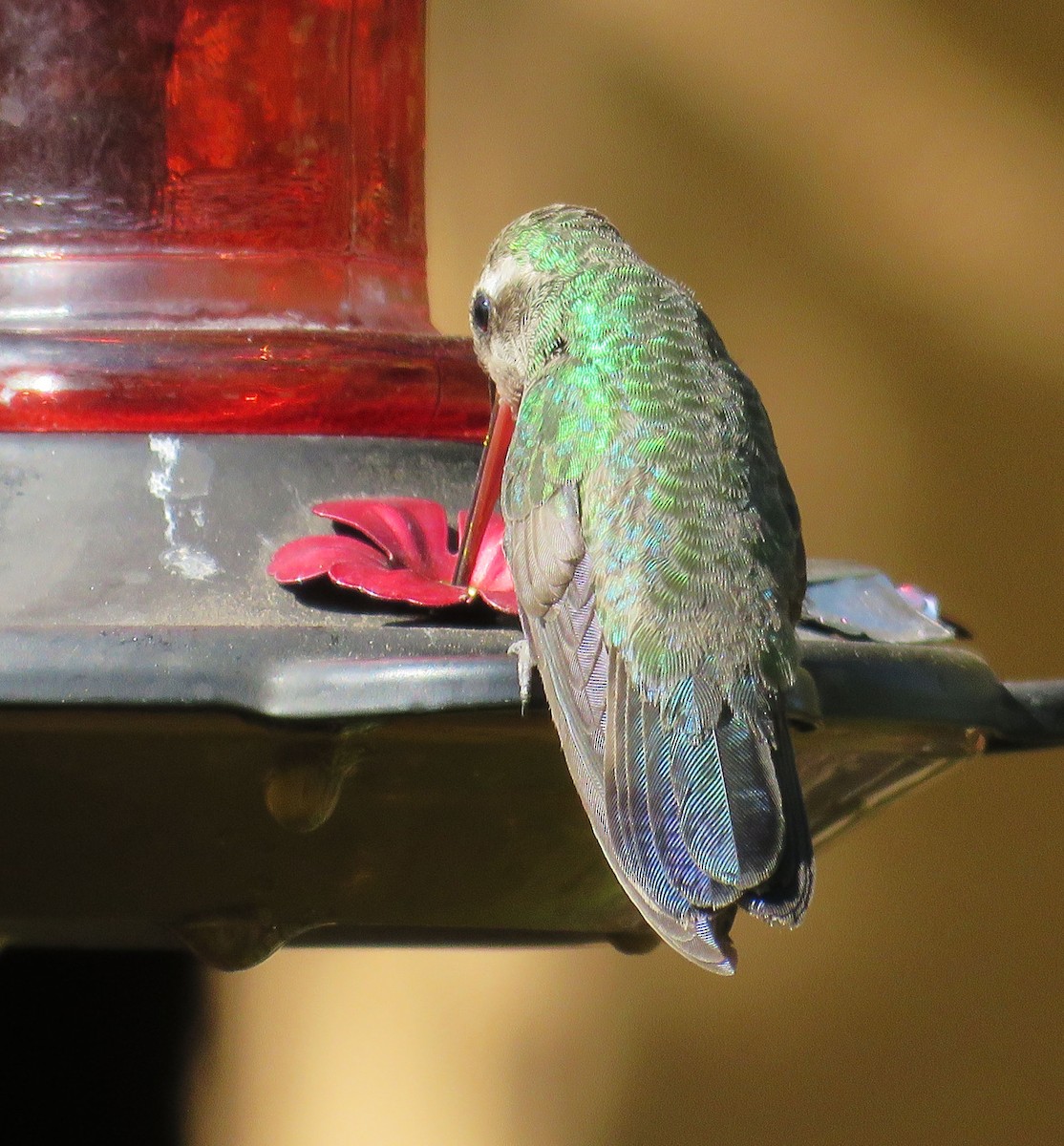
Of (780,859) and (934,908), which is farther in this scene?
(934,908)

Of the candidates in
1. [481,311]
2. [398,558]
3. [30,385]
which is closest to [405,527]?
[398,558]

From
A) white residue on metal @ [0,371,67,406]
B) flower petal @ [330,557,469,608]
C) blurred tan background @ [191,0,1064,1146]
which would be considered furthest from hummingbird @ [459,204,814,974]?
blurred tan background @ [191,0,1064,1146]

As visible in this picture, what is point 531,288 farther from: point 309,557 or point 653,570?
point 309,557

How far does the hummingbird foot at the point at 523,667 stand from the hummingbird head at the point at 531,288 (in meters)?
0.50

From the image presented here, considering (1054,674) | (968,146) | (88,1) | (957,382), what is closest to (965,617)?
(1054,674)

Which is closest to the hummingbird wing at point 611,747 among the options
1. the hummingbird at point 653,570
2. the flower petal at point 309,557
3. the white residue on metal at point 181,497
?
the hummingbird at point 653,570

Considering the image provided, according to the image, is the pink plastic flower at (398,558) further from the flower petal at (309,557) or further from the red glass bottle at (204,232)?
the red glass bottle at (204,232)

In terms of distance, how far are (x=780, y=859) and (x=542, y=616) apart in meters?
0.33

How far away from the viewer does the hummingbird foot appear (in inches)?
53.3

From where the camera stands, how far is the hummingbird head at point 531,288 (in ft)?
6.68

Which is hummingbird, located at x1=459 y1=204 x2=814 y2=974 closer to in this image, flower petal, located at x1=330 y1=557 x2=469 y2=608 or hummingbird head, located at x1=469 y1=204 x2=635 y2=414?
hummingbird head, located at x1=469 y1=204 x2=635 y2=414

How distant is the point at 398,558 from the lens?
158cm

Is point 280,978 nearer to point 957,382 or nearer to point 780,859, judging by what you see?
point 957,382

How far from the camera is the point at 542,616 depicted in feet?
5.49
